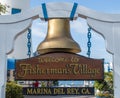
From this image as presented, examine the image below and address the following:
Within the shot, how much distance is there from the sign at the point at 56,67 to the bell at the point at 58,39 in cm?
11

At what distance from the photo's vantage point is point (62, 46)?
23.0ft

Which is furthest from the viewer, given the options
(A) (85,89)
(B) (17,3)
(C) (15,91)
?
(B) (17,3)

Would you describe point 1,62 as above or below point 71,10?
below

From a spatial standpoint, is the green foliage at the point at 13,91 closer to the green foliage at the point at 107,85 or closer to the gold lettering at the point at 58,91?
the gold lettering at the point at 58,91

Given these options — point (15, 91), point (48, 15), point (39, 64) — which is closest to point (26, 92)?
point (39, 64)

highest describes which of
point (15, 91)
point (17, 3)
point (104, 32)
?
point (17, 3)

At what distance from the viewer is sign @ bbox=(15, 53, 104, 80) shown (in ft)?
23.0

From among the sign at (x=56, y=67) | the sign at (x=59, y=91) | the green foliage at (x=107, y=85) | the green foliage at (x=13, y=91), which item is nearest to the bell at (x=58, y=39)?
the sign at (x=56, y=67)

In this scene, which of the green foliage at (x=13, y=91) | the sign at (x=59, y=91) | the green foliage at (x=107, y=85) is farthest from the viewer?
the green foliage at (x=107, y=85)

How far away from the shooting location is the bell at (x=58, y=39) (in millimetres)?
7020

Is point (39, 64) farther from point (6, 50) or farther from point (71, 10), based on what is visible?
point (71, 10)

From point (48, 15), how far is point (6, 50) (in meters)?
1.01

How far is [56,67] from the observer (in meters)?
7.05

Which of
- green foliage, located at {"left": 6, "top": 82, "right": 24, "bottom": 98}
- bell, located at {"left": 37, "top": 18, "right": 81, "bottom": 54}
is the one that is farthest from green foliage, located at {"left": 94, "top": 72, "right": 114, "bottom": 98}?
bell, located at {"left": 37, "top": 18, "right": 81, "bottom": 54}
